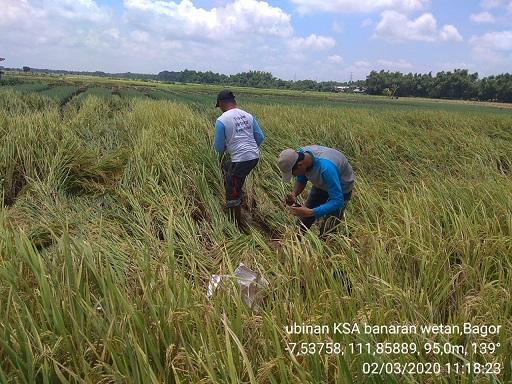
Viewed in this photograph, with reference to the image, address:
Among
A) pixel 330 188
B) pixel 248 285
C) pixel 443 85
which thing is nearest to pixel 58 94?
→ pixel 330 188

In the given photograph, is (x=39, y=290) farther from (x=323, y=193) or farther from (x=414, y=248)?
(x=323, y=193)

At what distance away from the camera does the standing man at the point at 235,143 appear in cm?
416

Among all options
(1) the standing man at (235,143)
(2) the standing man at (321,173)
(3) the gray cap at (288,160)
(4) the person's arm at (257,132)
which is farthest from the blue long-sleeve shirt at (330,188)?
(4) the person's arm at (257,132)

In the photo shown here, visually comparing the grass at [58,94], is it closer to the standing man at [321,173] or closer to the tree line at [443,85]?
the standing man at [321,173]

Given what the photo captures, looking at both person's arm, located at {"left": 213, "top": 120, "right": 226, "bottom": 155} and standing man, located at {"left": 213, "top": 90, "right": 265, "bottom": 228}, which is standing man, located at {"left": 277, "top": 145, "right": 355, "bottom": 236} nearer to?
standing man, located at {"left": 213, "top": 90, "right": 265, "bottom": 228}

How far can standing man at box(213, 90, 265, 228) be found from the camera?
4156 mm

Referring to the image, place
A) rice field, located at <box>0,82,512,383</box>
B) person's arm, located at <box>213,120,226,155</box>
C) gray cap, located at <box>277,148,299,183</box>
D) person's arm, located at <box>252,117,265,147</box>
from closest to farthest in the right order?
rice field, located at <box>0,82,512,383</box> < gray cap, located at <box>277,148,299,183</box> < person's arm, located at <box>213,120,226,155</box> < person's arm, located at <box>252,117,265,147</box>

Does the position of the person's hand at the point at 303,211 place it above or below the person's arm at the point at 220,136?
below

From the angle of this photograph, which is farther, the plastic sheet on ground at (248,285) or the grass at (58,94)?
the grass at (58,94)

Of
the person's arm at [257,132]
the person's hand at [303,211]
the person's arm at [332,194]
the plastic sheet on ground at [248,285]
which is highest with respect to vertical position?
the person's arm at [257,132]

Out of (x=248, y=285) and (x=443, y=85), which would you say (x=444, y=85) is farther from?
(x=248, y=285)

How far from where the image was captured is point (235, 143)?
4.24m

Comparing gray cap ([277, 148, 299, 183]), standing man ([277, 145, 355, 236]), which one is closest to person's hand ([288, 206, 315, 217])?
standing man ([277, 145, 355, 236])

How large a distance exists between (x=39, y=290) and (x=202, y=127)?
17.1 ft
